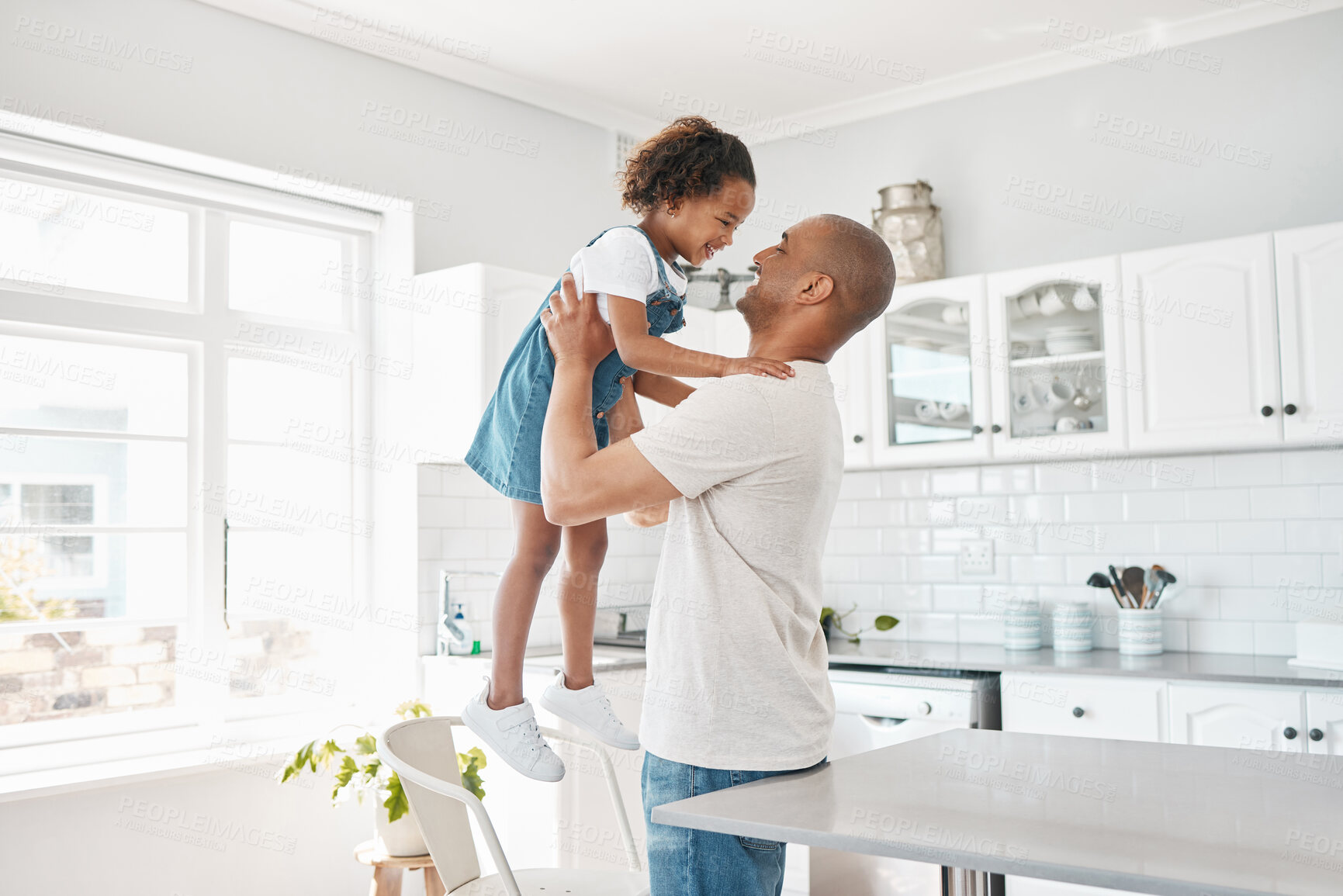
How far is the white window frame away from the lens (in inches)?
119

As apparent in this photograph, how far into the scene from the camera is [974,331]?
12.1ft

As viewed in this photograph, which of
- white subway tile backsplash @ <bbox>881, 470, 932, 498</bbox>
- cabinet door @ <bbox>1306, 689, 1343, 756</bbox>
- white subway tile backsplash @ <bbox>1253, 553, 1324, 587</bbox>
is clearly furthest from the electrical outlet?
cabinet door @ <bbox>1306, 689, 1343, 756</bbox>

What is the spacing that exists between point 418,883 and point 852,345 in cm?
235

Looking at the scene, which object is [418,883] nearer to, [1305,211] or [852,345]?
[852,345]

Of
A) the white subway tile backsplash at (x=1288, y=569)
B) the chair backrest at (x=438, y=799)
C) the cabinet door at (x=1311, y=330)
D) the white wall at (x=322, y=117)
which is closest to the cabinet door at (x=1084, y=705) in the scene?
the white subway tile backsplash at (x=1288, y=569)

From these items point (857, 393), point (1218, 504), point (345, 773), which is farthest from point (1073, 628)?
point (345, 773)

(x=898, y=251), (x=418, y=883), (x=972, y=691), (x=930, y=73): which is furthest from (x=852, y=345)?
(x=418, y=883)

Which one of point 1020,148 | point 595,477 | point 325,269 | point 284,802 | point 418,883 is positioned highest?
point 1020,148

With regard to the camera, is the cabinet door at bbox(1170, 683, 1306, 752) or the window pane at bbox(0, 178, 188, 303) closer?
the cabinet door at bbox(1170, 683, 1306, 752)

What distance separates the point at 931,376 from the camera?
3.77m

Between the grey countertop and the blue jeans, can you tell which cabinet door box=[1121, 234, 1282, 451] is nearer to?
the grey countertop

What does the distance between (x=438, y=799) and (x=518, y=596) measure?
2.27ft

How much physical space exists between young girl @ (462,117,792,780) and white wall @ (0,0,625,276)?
6.44ft

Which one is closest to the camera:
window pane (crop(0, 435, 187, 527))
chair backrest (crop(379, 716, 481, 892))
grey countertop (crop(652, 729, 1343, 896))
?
grey countertop (crop(652, 729, 1343, 896))
